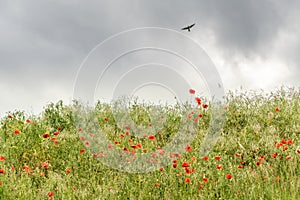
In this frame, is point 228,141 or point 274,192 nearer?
point 274,192

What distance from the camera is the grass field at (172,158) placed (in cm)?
504

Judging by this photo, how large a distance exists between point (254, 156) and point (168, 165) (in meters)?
1.54

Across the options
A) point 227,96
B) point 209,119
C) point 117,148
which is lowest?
point 117,148

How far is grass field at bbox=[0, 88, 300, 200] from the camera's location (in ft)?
16.6

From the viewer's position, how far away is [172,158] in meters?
6.27

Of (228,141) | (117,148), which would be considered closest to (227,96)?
(228,141)

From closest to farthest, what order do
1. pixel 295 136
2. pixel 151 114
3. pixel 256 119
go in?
pixel 295 136 < pixel 256 119 < pixel 151 114

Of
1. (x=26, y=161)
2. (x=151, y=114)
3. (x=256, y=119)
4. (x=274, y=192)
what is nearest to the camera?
(x=274, y=192)

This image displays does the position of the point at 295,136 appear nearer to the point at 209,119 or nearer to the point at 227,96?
the point at 209,119

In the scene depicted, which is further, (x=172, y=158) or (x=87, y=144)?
(x=87, y=144)

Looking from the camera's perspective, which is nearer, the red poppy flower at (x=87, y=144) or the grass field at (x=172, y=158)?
the grass field at (x=172, y=158)

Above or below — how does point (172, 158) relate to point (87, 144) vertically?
below

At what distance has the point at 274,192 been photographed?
4805mm

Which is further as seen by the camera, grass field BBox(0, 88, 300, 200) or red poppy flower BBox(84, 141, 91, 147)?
red poppy flower BBox(84, 141, 91, 147)
